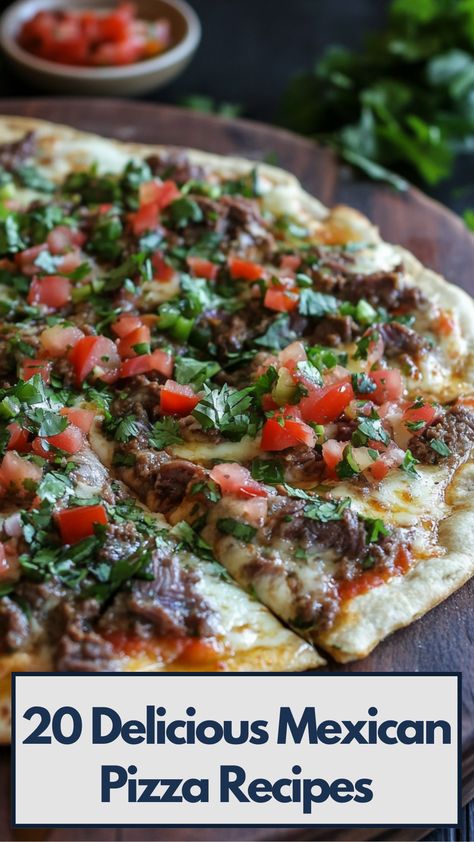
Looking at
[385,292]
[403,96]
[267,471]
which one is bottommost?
[267,471]

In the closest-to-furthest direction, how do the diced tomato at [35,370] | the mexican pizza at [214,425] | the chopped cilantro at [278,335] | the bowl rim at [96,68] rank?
the mexican pizza at [214,425] < the diced tomato at [35,370] < the chopped cilantro at [278,335] < the bowl rim at [96,68]

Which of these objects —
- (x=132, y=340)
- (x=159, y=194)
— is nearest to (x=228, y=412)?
(x=132, y=340)

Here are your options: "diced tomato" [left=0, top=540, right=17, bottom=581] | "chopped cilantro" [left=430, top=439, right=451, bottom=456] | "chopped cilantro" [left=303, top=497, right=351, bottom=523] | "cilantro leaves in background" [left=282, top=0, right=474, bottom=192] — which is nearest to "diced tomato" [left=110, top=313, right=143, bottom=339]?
"chopped cilantro" [left=303, top=497, right=351, bottom=523]

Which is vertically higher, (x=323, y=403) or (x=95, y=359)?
(x=323, y=403)

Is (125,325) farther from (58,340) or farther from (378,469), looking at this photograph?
(378,469)

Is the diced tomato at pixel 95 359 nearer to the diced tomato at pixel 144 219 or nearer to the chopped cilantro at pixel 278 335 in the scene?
the chopped cilantro at pixel 278 335

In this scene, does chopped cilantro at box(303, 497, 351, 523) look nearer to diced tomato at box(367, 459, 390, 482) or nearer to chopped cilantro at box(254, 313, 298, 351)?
diced tomato at box(367, 459, 390, 482)

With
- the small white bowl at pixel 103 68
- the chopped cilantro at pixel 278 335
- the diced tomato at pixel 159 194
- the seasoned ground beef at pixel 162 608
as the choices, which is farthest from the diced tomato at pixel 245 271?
the small white bowl at pixel 103 68
